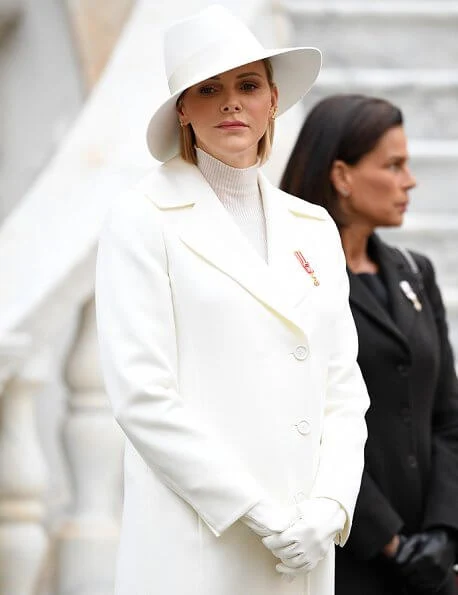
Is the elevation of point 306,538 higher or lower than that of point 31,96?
higher

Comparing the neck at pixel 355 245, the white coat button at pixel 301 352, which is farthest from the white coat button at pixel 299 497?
the neck at pixel 355 245

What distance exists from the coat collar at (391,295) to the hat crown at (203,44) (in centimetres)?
86

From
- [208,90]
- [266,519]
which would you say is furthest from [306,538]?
[208,90]

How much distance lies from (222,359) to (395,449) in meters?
0.88

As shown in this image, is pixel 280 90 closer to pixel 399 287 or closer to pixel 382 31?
pixel 399 287

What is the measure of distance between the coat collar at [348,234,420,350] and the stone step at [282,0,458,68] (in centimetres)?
230

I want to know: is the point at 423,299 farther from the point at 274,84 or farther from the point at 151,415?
the point at 151,415

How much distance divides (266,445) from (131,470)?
0.70 feet

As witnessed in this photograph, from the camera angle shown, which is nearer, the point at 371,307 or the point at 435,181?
the point at 371,307

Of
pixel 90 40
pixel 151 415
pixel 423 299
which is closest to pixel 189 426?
pixel 151 415

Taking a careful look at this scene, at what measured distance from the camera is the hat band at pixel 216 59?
2.52 metres

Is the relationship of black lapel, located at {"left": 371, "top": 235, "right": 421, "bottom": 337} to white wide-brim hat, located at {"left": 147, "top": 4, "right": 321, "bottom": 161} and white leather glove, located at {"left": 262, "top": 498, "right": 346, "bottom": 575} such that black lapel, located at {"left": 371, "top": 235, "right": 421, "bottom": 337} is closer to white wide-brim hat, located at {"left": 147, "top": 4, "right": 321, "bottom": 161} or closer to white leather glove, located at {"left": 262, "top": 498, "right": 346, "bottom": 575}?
white wide-brim hat, located at {"left": 147, "top": 4, "right": 321, "bottom": 161}

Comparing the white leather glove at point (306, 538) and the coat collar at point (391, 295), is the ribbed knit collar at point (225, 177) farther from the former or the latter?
the coat collar at point (391, 295)

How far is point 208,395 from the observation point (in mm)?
2471
